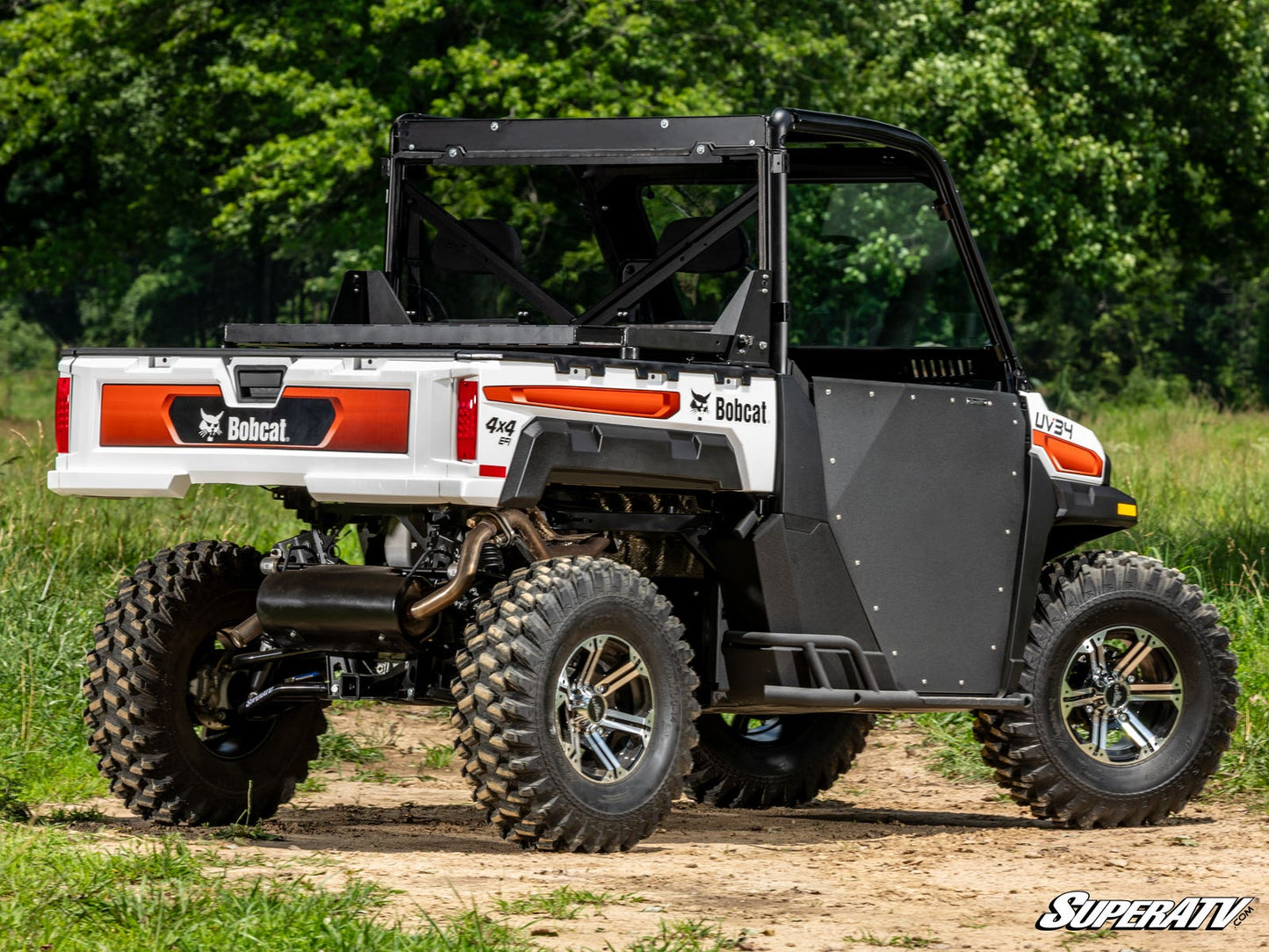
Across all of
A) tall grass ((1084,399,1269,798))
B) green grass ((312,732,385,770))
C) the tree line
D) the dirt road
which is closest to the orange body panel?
the dirt road

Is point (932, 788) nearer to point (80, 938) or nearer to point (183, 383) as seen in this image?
point (183, 383)

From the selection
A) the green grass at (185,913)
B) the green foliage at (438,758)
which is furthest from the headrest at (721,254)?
the green foliage at (438,758)

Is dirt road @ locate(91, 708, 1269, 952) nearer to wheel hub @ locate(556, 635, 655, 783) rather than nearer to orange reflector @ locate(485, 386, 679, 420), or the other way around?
wheel hub @ locate(556, 635, 655, 783)

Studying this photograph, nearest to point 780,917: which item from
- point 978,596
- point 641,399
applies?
point 641,399

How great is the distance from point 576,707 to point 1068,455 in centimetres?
228

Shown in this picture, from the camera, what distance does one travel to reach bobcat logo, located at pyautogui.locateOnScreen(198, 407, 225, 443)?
555cm

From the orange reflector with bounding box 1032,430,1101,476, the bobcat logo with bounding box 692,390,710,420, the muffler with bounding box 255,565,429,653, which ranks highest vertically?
the bobcat logo with bounding box 692,390,710,420

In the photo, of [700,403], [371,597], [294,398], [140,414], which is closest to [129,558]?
[140,414]

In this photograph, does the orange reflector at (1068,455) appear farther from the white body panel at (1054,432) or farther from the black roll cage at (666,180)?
the black roll cage at (666,180)

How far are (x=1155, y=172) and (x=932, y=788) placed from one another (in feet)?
59.7

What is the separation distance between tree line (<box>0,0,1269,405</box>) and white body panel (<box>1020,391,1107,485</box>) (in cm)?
1217

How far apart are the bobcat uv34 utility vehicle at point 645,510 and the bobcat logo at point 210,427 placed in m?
0.02

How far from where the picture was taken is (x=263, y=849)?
220 inches

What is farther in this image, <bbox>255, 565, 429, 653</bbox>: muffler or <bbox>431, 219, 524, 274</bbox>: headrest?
<bbox>431, 219, 524, 274</bbox>: headrest
